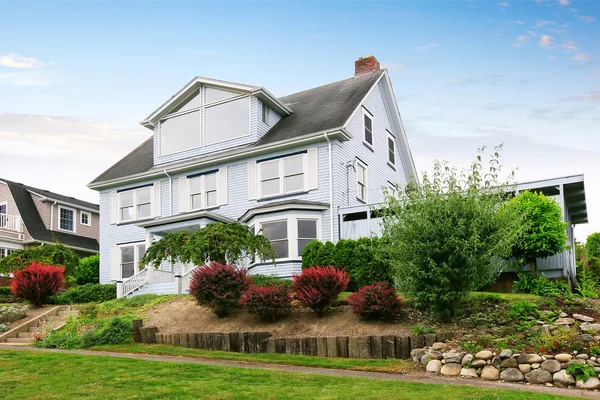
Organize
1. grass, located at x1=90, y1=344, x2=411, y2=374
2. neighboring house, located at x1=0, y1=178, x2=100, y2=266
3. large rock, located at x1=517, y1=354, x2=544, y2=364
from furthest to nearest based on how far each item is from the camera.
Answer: neighboring house, located at x1=0, y1=178, x2=100, y2=266, grass, located at x1=90, y1=344, x2=411, y2=374, large rock, located at x1=517, y1=354, x2=544, y2=364

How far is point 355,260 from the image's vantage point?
62.3ft

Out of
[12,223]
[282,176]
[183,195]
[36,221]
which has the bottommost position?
[12,223]

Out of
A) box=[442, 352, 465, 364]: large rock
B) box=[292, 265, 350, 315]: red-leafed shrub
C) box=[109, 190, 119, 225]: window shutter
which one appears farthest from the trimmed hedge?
box=[109, 190, 119, 225]: window shutter

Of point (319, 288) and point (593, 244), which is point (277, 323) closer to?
point (319, 288)

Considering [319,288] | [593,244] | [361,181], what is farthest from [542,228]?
[593,244]

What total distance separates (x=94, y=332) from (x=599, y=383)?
38.8 feet

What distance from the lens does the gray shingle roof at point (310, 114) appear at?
23.9m

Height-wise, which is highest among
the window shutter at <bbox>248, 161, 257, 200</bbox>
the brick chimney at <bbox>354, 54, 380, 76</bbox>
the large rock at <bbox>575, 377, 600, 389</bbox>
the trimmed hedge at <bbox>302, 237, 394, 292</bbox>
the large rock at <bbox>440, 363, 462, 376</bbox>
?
the brick chimney at <bbox>354, 54, 380, 76</bbox>

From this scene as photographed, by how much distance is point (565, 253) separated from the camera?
57.6ft

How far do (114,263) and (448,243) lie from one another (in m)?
19.1

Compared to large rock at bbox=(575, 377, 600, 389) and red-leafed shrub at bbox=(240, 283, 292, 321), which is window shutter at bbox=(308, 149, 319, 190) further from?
large rock at bbox=(575, 377, 600, 389)

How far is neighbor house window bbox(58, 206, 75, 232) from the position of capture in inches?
1441

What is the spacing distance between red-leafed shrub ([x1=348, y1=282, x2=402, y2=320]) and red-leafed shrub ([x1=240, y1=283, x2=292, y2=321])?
1.94m

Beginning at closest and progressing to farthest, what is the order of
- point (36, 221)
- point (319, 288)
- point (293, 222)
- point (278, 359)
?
point (278, 359), point (319, 288), point (293, 222), point (36, 221)
